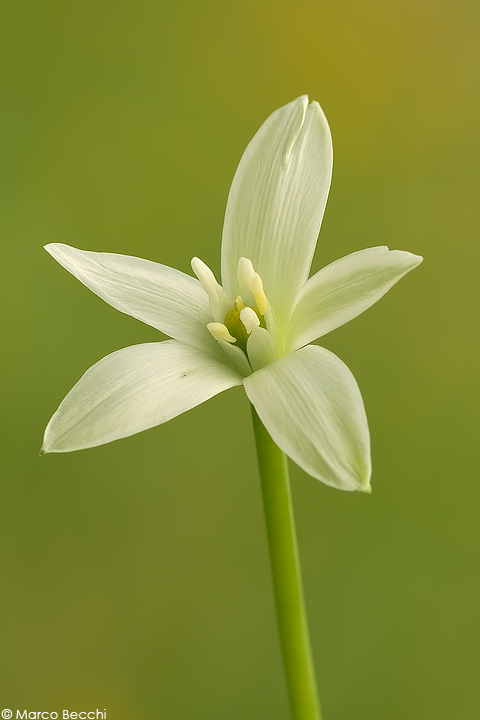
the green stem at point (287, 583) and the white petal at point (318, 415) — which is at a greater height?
the white petal at point (318, 415)

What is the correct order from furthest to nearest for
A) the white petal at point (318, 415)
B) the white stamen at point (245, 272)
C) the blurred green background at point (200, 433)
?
the blurred green background at point (200, 433)
the white stamen at point (245, 272)
the white petal at point (318, 415)

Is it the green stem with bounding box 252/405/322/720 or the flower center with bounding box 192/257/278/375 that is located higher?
the flower center with bounding box 192/257/278/375

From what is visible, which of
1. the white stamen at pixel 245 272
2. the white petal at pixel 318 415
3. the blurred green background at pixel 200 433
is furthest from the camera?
the blurred green background at pixel 200 433

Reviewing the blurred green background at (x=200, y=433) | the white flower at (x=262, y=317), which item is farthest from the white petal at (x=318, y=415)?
the blurred green background at (x=200, y=433)

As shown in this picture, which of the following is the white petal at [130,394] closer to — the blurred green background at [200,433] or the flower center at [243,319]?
the flower center at [243,319]

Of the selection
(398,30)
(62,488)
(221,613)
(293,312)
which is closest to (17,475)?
(62,488)

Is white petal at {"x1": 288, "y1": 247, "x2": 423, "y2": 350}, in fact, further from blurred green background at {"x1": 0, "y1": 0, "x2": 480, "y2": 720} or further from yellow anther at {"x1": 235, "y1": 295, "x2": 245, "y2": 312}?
blurred green background at {"x1": 0, "y1": 0, "x2": 480, "y2": 720}

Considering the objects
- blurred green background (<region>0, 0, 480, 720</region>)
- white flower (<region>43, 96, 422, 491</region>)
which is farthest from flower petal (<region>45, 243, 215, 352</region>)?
blurred green background (<region>0, 0, 480, 720</region>)
